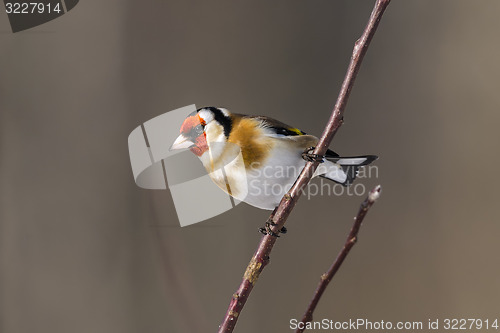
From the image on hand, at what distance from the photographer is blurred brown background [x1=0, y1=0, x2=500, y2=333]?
2.25 metres

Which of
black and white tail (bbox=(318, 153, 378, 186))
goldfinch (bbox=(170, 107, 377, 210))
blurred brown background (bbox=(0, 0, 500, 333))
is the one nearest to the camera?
goldfinch (bbox=(170, 107, 377, 210))

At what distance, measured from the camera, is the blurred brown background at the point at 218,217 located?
225cm

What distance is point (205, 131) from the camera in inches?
40.7

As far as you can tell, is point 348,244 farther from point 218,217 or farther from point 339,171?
point 218,217

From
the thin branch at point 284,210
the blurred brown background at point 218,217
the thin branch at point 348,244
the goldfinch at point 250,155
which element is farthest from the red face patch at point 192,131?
the blurred brown background at point 218,217

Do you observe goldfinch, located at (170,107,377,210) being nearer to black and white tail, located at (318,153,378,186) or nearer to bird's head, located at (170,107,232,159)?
bird's head, located at (170,107,232,159)

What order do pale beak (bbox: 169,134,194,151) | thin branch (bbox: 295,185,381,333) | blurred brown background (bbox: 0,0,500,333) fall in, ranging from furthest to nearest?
blurred brown background (bbox: 0,0,500,333) < pale beak (bbox: 169,134,194,151) < thin branch (bbox: 295,185,381,333)

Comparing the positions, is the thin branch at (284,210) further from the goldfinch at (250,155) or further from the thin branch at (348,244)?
the goldfinch at (250,155)

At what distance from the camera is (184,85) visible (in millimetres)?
2283

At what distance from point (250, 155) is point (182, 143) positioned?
201 mm

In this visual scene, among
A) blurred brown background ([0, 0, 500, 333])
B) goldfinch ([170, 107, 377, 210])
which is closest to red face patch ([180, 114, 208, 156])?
goldfinch ([170, 107, 377, 210])

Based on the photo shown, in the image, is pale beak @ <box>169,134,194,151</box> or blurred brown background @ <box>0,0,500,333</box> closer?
pale beak @ <box>169,134,194,151</box>

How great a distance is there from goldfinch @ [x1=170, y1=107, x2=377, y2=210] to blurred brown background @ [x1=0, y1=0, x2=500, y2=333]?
109 cm

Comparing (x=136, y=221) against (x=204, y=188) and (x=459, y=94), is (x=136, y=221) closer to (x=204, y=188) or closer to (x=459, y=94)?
(x=204, y=188)
